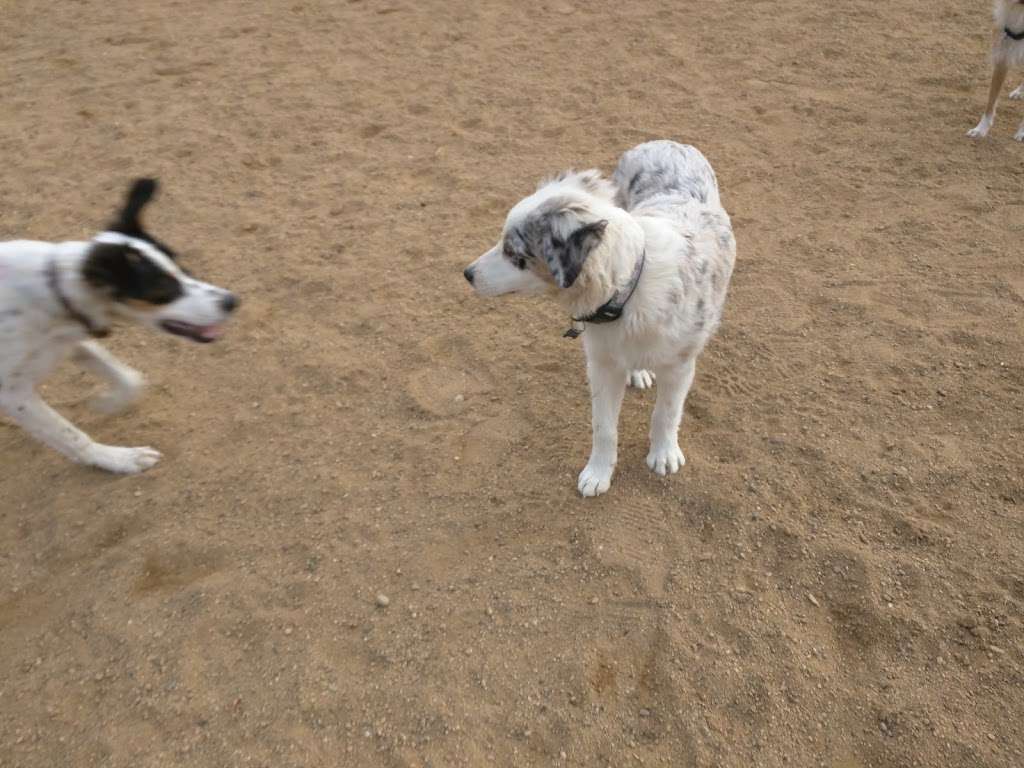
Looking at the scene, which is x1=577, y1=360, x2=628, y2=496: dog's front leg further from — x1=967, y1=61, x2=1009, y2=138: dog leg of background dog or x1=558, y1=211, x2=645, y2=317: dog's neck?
x1=967, y1=61, x2=1009, y2=138: dog leg of background dog

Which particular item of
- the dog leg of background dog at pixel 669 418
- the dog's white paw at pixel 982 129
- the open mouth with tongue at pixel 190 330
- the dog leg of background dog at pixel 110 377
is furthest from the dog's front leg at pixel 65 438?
the dog's white paw at pixel 982 129

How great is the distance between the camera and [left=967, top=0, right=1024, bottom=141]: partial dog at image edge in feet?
17.4

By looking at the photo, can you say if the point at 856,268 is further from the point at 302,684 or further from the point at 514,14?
the point at 514,14

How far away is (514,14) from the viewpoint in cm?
787

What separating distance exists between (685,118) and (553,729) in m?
5.10

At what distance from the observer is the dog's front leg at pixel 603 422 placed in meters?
3.04

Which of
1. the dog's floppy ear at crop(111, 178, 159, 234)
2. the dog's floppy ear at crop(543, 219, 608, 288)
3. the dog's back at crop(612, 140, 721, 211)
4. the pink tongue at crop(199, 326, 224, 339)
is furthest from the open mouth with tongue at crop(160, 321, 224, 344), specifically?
the dog's back at crop(612, 140, 721, 211)

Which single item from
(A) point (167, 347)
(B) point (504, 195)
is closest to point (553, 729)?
(A) point (167, 347)

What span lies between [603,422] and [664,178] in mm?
1232

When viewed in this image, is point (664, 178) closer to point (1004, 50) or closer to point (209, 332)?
point (209, 332)

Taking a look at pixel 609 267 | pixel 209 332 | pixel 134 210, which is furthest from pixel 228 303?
pixel 609 267

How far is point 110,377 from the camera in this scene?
11.9 feet

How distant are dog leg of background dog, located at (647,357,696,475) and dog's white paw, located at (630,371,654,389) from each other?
490mm

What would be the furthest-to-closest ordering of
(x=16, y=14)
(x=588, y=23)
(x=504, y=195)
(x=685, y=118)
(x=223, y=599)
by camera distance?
(x=16, y=14), (x=588, y=23), (x=685, y=118), (x=504, y=195), (x=223, y=599)
